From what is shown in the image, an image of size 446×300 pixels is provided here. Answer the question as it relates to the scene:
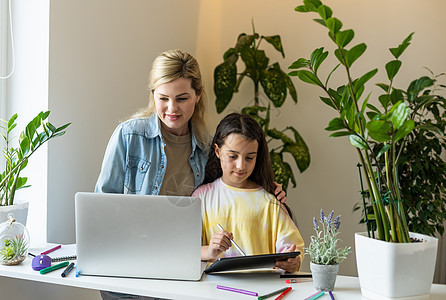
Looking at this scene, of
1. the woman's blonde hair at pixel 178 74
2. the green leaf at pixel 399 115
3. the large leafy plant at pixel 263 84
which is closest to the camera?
the green leaf at pixel 399 115

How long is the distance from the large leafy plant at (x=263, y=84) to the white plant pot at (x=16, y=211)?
1463mm

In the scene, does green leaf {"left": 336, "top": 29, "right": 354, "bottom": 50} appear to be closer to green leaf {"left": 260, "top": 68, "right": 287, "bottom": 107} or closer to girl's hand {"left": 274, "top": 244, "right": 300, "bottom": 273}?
girl's hand {"left": 274, "top": 244, "right": 300, "bottom": 273}

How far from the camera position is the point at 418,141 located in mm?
2676

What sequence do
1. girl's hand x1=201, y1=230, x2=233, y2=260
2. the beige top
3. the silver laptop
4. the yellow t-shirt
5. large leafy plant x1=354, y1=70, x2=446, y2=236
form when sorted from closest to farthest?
the silver laptop < girl's hand x1=201, y1=230, x2=233, y2=260 < the yellow t-shirt < the beige top < large leafy plant x1=354, y1=70, x2=446, y2=236

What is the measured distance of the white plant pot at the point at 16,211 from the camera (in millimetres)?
1812

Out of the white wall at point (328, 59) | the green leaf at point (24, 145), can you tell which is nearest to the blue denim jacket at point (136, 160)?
the green leaf at point (24, 145)

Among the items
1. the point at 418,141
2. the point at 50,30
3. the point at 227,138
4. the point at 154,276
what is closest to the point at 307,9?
the point at 227,138

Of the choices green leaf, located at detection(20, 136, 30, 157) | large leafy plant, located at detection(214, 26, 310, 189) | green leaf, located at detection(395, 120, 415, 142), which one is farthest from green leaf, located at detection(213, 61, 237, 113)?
green leaf, located at detection(395, 120, 415, 142)

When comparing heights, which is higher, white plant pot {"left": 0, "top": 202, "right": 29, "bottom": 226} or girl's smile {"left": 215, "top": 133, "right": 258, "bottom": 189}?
girl's smile {"left": 215, "top": 133, "right": 258, "bottom": 189}

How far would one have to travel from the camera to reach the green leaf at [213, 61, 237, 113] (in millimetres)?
3084

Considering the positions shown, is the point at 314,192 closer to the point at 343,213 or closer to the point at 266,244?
the point at 343,213

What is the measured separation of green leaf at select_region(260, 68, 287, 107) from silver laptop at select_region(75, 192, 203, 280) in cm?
167

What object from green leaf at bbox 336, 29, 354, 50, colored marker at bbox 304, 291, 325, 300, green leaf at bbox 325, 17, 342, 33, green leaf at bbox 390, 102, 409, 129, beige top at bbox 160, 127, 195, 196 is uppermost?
green leaf at bbox 325, 17, 342, 33

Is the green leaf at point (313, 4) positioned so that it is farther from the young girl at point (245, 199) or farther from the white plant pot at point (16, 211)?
the white plant pot at point (16, 211)
